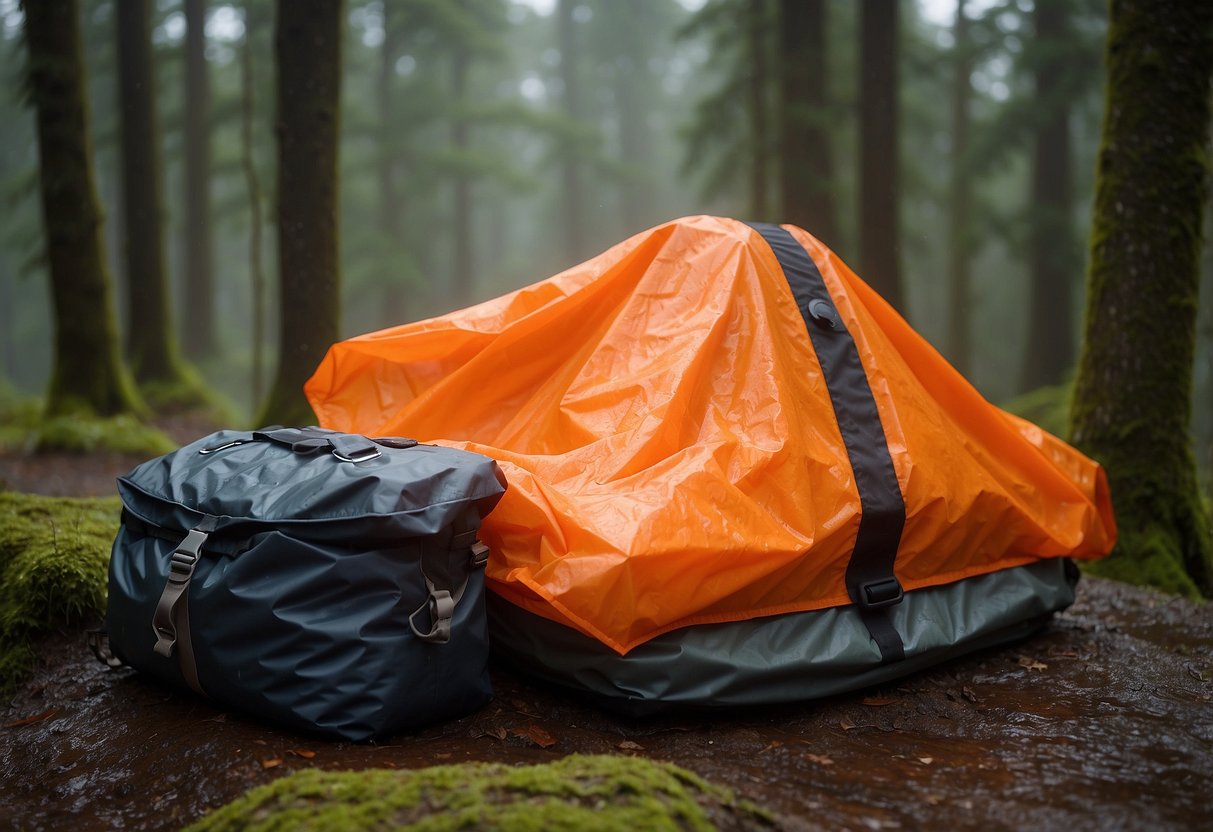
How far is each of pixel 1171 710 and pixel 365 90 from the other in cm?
2739

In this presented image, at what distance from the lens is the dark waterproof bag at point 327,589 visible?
213 centimetres

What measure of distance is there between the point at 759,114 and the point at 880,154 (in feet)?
8.25

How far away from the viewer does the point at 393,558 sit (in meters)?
2.18

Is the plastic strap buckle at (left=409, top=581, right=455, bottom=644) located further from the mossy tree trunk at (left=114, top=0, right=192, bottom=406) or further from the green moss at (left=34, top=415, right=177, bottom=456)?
the mossy tree trunk at (left=114, top=0, right=192, bottom=406)

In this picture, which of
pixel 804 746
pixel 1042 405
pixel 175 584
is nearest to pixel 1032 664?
pixel 804 746

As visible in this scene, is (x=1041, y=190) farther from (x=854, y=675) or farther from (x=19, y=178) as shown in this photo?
(x=19, y=178)

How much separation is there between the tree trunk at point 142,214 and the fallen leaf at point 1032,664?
9922mm

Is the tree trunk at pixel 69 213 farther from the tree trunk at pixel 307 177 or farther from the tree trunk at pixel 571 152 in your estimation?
the tree trunk at pixel 571 152

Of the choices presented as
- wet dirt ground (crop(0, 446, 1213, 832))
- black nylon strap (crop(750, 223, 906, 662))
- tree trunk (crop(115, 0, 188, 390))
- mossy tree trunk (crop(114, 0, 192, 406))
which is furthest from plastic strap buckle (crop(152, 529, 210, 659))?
tree trunk (crop(115, 0, 188, 390))

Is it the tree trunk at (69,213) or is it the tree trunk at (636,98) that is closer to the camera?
the tree trunk at (69,213)

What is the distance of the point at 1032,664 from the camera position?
2943 millimetres

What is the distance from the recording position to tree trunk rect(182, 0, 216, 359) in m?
15.2

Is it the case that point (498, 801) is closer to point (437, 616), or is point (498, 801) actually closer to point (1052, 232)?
point (437, 616)

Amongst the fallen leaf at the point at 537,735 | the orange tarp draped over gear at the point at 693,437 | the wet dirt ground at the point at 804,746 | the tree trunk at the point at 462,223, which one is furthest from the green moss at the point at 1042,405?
the tree trunk at the point at 462,223
